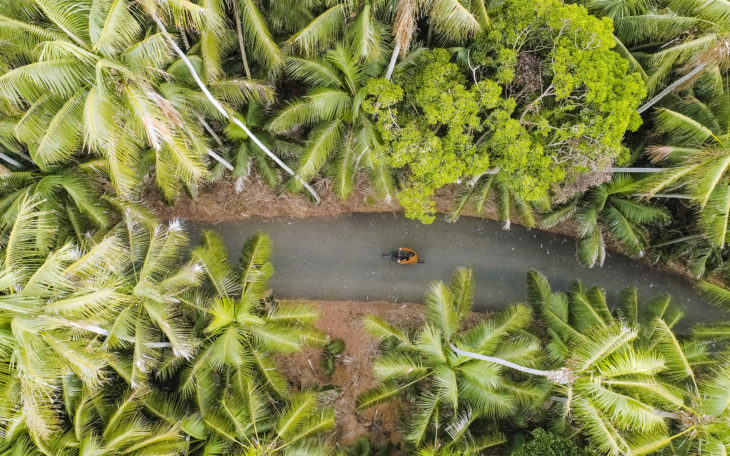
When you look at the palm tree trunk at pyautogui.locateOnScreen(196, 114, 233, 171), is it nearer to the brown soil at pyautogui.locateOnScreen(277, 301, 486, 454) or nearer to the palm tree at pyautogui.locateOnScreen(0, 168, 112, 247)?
the palm tree at pyautogui.locateOnScreen(0, 168, 112, 247)

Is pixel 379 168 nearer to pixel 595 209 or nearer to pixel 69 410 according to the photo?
pixel 595 209

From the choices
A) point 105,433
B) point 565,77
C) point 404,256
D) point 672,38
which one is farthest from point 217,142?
point 672,38

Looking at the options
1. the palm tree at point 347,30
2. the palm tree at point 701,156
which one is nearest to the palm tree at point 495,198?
the palm tree at point 701,156

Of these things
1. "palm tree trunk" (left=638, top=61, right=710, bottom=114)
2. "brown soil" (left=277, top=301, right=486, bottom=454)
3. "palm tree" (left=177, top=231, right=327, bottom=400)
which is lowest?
"brown soil" (left=277, top=301, right=486, bottom=454)

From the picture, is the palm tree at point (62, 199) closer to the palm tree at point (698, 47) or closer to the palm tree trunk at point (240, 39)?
the palm tree trunk at point (240, 39)

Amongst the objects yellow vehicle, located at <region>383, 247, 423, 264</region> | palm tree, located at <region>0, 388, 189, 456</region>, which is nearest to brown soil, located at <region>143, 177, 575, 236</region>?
yellow vehicle, located at <region>383, 247, 423, 264</region>

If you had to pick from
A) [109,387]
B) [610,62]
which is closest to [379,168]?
[610,62]
